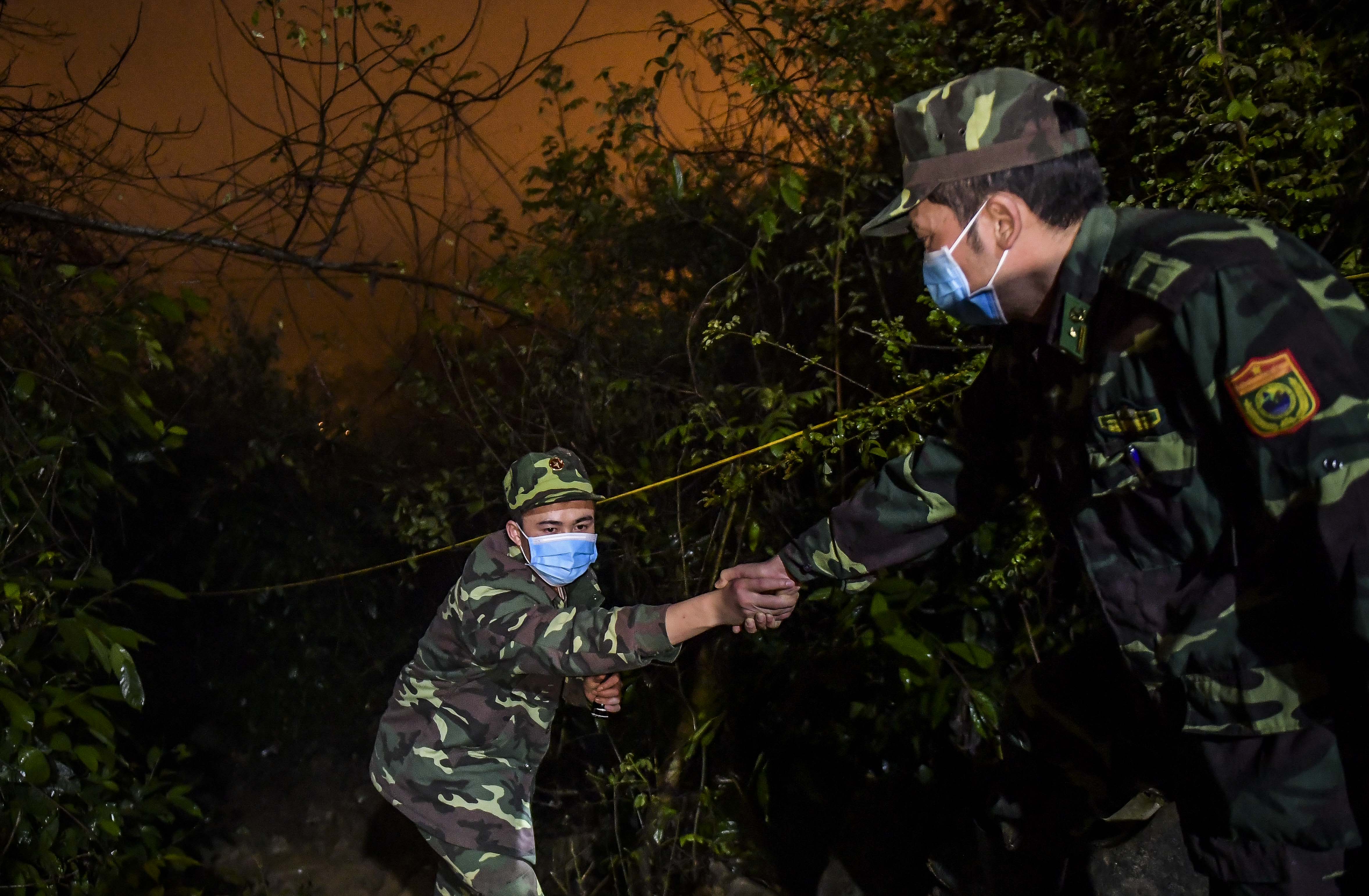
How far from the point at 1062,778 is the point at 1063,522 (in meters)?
0.68

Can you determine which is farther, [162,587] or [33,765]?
[162,587]

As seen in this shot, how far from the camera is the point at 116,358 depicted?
Answer: 320 cm

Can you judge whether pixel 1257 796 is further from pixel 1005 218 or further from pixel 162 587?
pixel 162 587

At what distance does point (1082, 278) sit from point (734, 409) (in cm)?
240

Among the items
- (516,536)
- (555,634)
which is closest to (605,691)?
(555,634)

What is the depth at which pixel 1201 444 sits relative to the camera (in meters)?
1.70

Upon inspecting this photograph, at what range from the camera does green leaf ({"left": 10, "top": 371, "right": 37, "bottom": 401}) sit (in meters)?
2.96

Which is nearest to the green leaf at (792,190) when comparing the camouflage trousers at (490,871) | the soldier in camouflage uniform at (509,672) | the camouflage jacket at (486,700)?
the soldier in camouflage uniform at (509,672)

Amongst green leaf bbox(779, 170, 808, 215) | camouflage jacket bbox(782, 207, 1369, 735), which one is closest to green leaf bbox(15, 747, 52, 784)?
green leaf bbox(779, 170, 808, 215)

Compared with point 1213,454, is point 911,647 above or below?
below

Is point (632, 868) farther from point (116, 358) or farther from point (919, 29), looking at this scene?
point (919, 29)

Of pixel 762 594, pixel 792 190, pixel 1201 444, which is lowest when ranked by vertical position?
pixel 762 594

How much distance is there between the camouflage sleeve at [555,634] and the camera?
8.24ft

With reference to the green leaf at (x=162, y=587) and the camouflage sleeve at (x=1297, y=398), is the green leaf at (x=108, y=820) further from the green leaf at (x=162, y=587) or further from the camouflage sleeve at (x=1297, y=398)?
the camouflage sleeve at (x=1297, y=398)
